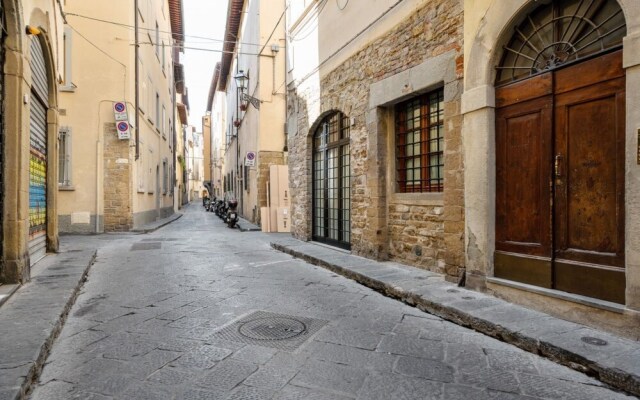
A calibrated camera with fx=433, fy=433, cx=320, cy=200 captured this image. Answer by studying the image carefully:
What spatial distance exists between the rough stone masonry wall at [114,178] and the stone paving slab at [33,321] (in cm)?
666

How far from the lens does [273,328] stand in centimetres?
374

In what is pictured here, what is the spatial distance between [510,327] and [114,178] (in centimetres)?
1173

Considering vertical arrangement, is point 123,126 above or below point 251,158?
above

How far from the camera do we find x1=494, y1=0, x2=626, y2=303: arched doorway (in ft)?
11.3

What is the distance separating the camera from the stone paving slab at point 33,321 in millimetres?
2484

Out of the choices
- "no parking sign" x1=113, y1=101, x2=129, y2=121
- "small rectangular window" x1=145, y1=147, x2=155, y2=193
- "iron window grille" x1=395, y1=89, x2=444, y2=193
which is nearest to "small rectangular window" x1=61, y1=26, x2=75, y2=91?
"no parking sign" x1=113, y1=101, x2=129, y2=121

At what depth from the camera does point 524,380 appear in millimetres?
2768

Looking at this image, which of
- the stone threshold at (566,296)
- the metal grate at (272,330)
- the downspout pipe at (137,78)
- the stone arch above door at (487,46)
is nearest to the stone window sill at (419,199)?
the stone arch above door at (487,46)

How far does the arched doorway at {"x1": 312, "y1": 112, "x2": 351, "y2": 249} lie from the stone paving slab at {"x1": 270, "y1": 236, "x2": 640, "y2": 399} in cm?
252

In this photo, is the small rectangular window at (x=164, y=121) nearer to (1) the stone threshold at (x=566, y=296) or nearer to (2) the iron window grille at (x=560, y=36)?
(2) the iron window grille at (x=560, y=36)

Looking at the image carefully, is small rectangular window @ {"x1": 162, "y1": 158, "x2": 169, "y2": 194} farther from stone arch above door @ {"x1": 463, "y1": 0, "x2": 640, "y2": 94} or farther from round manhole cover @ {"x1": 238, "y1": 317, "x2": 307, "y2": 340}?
stone arch above door @ {"x1": 463, "y1": 0, "x2": 640, "y2": 94}

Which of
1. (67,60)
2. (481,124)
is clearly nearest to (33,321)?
(481,124)

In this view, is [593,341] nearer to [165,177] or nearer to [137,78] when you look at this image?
[137,78]

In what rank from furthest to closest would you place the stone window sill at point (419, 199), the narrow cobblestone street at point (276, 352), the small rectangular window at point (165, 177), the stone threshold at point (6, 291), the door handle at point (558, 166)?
the small rectangular window at point (165, 177) → the stone window sill at point (419, 199) → the stone threshold at point (6, 291) → the door handle at point (558, 166) → the narrow cobblestone street at point (276, 352)
